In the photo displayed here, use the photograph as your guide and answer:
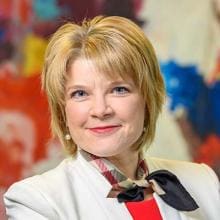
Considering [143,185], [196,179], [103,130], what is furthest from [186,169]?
[103,130]

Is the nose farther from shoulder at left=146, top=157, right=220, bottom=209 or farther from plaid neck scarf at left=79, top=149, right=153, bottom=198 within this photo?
shoulder at left=146, top=157, right=220, bottom=209

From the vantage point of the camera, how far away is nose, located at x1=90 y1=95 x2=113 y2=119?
3.97ft

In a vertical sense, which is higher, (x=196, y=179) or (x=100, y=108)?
(x=100, y=108)

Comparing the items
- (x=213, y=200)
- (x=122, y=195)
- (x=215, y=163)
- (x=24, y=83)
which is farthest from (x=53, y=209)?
(x=215, y=163)

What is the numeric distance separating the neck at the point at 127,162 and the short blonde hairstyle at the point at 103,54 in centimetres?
12

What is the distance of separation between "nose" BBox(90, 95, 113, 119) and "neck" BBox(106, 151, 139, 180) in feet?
0.39

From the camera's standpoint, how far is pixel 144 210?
1276 mm

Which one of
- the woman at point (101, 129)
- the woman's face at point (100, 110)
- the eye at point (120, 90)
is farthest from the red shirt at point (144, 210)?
the eye at point (120, 90)

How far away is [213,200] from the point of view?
1.42 metres

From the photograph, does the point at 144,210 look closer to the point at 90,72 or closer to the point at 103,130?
the point at 103,130

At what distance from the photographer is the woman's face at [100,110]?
1224mm

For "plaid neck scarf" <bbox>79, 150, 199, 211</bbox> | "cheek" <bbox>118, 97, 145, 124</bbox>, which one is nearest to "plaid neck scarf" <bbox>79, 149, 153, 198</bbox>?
"plaid neck scarf" <bbox>79, 150, 199, 211</bbox>

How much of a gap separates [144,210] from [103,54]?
32 cm

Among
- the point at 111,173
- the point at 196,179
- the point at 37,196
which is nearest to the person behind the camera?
the point at 37,196
